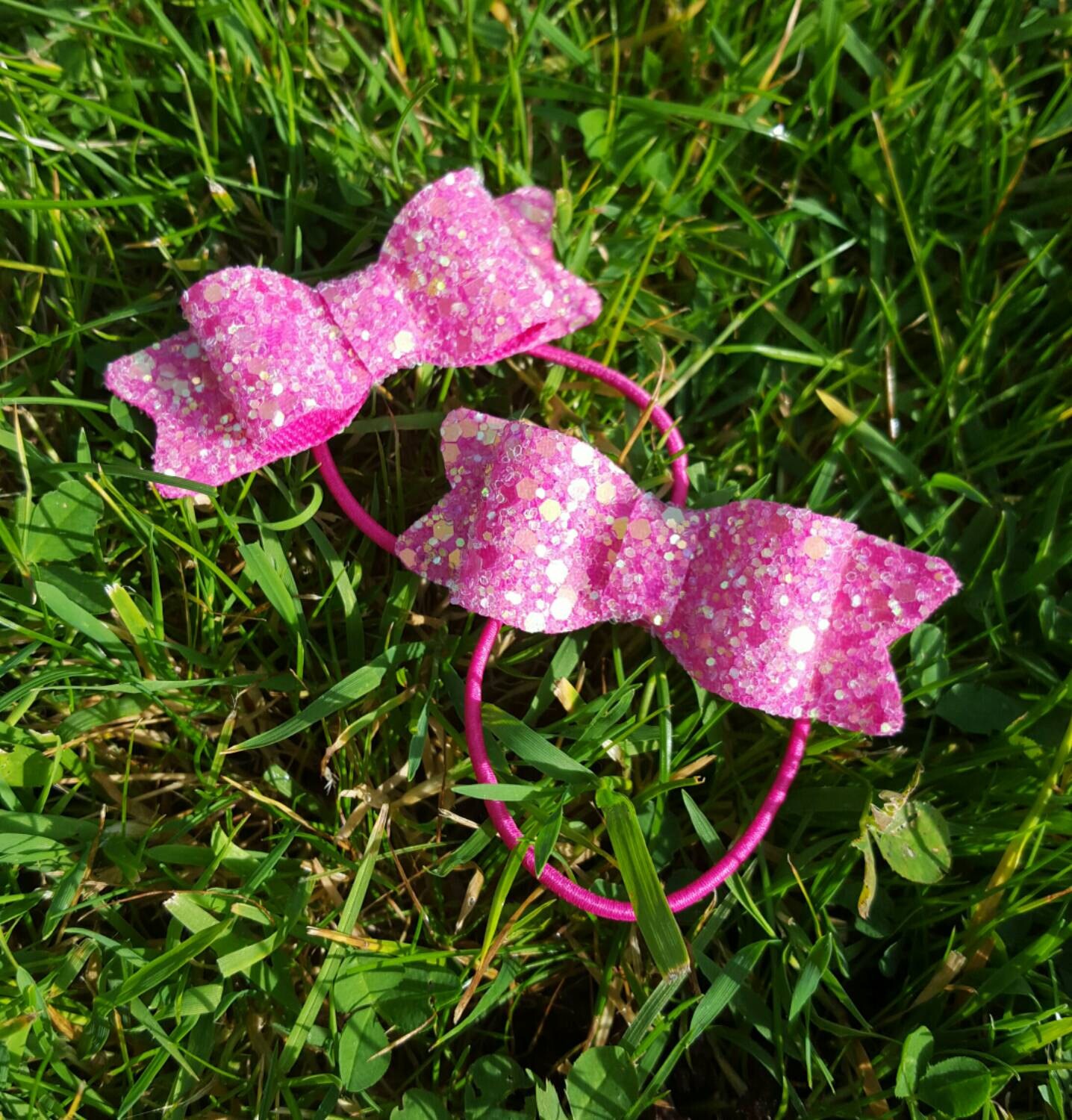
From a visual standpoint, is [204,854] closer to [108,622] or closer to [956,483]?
[108,622]

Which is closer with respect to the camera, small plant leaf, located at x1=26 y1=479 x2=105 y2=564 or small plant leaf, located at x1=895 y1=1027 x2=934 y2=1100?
small plant leaf, located at x1=895 y1=1027 x2=934 y2=1100

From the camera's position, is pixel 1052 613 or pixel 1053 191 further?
pixel 1053 191

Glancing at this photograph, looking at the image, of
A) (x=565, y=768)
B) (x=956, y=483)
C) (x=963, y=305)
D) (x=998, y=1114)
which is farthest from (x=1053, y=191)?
(x=998, y=1114)

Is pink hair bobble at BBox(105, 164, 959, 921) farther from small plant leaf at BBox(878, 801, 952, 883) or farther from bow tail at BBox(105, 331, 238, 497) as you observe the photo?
small plant leaf at BBox(878, 801, 952, 883)

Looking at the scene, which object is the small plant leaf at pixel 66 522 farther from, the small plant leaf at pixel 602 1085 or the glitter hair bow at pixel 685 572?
the small plant leaf at pixel 602 1085

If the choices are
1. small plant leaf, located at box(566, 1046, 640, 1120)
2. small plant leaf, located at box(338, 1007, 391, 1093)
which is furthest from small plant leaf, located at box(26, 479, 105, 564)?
small plant leaf, located at box(566, 1046, 640, 1120)

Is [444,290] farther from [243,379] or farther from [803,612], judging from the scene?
[803,612]

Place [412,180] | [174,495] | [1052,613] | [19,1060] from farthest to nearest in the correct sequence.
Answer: [412,180] → [1052,613] → [174,495] → [19,1060]
